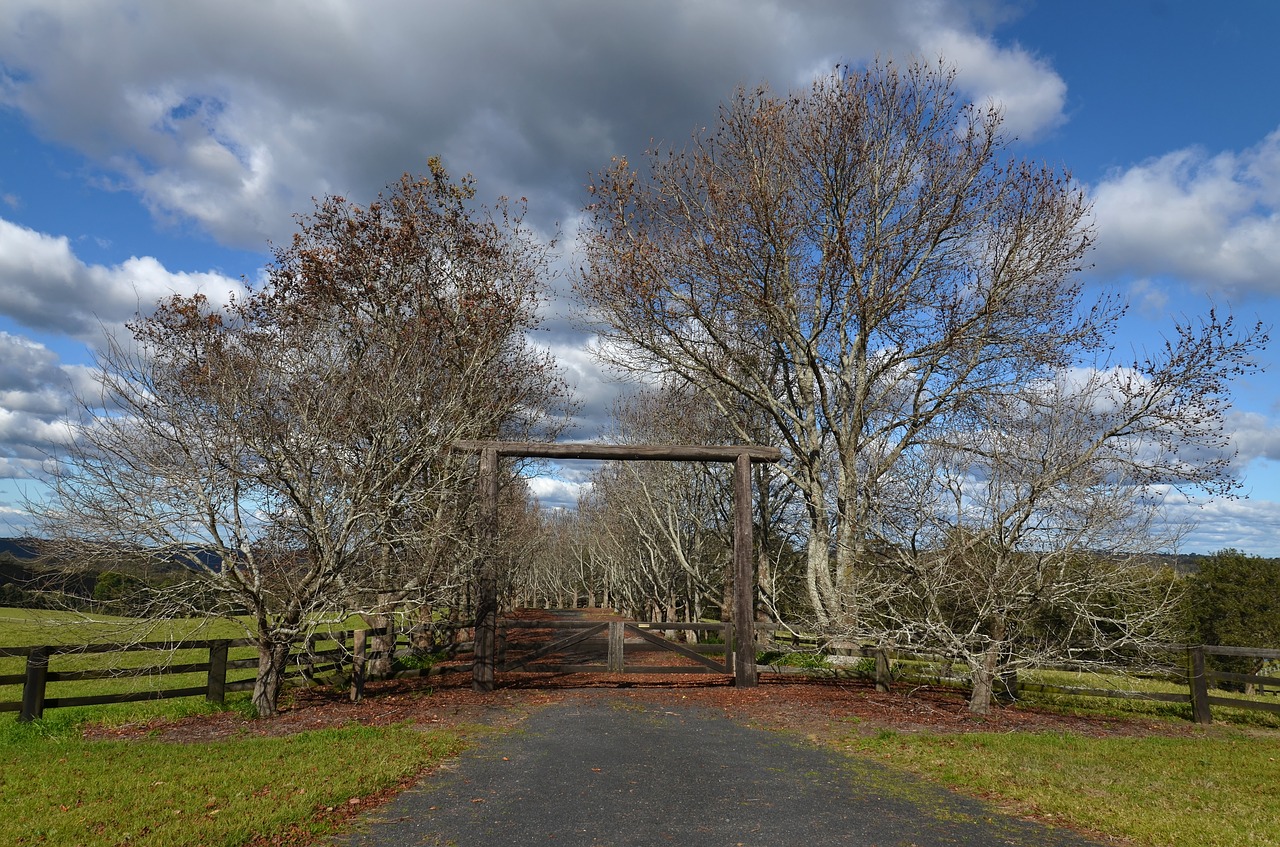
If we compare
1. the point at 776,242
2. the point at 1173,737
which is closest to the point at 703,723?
the point at 1173,737

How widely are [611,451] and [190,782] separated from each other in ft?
27.7

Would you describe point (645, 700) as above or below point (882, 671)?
below

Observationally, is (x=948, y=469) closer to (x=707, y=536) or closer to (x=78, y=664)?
(x=707, y=536)

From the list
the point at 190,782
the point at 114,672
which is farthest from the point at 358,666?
the point at 190,782

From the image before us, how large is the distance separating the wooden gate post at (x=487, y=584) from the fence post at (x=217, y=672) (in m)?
4.23

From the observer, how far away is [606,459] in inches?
554

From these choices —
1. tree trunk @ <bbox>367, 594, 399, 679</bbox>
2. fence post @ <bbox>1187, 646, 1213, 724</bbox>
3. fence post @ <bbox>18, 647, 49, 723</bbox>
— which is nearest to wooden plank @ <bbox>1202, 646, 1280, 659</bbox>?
fence post @ <bbox>1187, 646, 1213, 724</bbox>

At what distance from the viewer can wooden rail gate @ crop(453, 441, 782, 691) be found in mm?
14055

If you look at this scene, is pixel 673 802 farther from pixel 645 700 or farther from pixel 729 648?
pixel 729 648

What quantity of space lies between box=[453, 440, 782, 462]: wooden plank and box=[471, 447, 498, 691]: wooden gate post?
11.9 inches

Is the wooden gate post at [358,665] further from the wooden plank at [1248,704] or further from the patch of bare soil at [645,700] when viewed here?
the wooden plank at [1248,704]

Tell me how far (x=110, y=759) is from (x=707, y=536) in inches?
933

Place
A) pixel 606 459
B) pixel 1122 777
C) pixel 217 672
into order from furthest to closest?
pixel 606 459 → pixel 217 672 → pixel 1122 777

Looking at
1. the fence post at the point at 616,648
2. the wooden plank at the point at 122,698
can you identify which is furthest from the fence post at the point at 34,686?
the fence post at the point at 616,648
